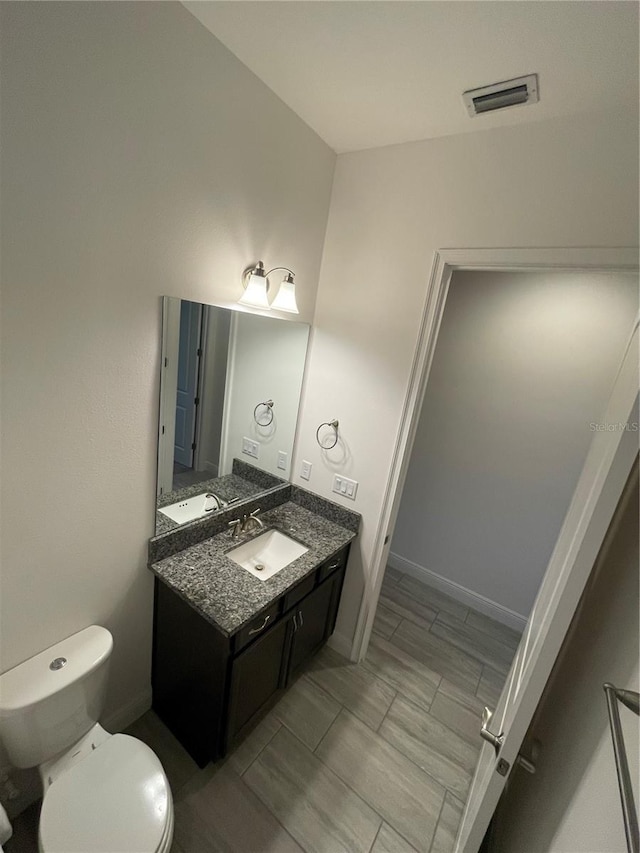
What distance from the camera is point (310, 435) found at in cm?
197

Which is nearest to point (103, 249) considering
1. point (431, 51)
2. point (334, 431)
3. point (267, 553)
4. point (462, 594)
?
point (431, 51)

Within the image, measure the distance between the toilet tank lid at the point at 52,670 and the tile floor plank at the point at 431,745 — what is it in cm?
142

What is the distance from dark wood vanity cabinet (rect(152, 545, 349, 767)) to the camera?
4.25 ft

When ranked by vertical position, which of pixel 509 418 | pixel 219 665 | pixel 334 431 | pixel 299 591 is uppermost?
pixel 509 418

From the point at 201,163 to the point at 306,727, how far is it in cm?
251

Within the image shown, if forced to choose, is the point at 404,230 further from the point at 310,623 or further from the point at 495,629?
the point at 495,629

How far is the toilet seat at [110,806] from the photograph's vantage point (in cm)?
93

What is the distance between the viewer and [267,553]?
179 centimetres

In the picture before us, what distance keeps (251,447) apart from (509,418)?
1806 millimetres

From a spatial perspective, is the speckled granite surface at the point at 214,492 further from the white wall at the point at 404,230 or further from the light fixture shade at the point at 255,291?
the light fixture shade at the point at 255,291

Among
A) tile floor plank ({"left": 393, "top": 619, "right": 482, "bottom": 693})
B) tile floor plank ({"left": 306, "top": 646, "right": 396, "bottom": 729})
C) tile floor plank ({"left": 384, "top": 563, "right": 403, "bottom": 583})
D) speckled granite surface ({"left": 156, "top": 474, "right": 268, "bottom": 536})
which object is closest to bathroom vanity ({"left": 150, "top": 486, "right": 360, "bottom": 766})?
speckled granite surface ({"left": 156, "top": 474, "right": 268, "bottom": 536})

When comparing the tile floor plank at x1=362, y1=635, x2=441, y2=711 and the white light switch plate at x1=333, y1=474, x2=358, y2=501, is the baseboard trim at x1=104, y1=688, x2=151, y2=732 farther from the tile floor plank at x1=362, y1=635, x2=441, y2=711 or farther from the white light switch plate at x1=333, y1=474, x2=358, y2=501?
the white light switch plate at x1=333, y1=474, x2=358, y2=501

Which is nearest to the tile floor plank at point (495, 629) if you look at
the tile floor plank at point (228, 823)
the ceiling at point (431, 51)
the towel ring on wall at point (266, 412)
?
the tile floor plank at point (228, 823)

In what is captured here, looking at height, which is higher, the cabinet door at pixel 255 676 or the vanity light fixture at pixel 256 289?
the vanity light fixture at pixel 256 289
